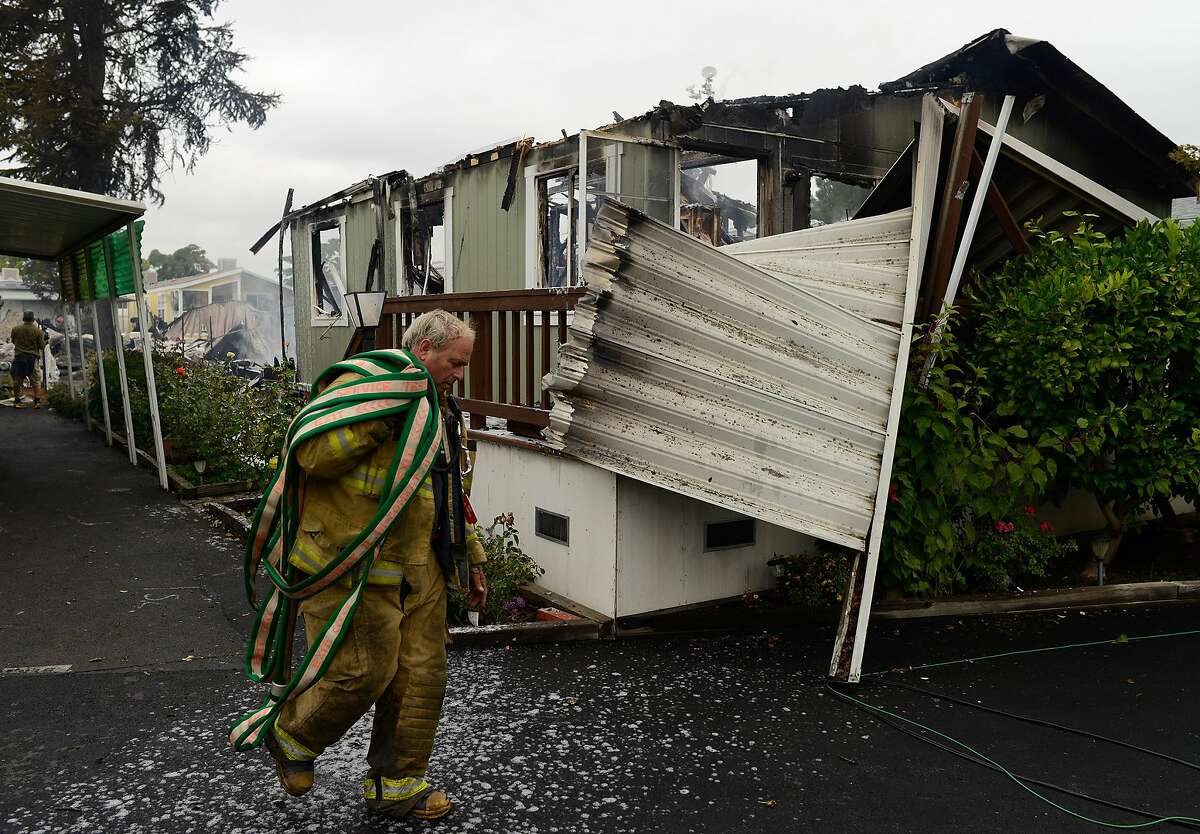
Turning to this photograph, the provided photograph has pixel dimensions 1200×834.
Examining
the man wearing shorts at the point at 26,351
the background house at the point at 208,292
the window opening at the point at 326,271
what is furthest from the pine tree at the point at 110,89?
the background house at the point at 208,292

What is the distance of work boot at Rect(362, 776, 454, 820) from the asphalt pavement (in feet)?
0.16

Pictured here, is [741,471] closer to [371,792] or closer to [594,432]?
[594,432]

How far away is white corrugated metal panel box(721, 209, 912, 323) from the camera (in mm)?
5391

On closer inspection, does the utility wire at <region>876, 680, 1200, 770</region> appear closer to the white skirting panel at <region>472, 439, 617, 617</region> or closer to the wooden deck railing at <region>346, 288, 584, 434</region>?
the white skirting panel at <region>472, 439, 617, 617</region>

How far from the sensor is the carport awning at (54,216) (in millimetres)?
8305

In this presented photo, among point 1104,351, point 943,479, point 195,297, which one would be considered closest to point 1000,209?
point 1104,351

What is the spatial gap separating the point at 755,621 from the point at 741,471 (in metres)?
1.48

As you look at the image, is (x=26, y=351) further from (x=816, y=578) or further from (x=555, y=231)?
(x=816, y=578)

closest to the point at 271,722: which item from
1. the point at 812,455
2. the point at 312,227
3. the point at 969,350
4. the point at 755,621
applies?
the point at 812,455

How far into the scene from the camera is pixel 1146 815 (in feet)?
11.7

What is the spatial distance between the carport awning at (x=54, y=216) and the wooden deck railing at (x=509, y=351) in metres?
3.14

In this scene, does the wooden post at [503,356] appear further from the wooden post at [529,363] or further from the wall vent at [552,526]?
the wall vent at [552,526]

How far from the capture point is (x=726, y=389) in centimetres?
512

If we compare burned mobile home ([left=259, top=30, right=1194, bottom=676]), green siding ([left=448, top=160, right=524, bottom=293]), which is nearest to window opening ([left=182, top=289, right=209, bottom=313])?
green siding ([left=448, top=160, right=524, bottom=293])
